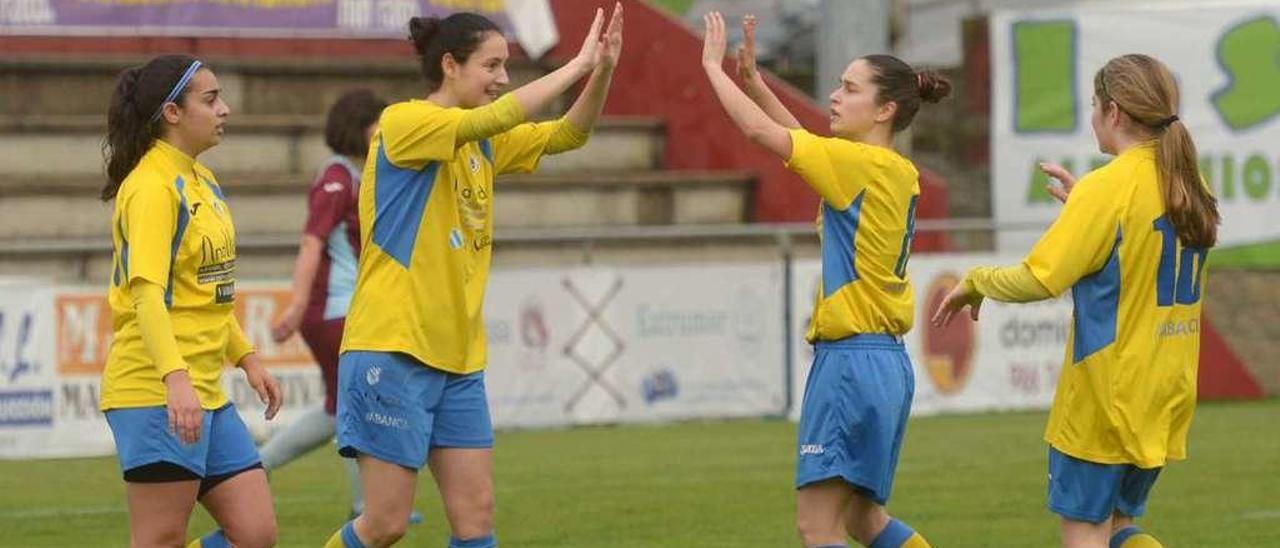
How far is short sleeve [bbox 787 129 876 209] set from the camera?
7.05 meters

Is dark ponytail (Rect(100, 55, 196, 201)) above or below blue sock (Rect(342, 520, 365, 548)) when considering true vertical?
above

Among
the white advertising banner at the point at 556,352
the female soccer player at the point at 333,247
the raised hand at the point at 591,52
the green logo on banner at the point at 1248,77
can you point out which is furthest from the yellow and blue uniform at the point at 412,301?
the green logo on banner at the point at 1248,77

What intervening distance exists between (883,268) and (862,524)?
33.7 inches

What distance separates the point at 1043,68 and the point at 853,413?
13.8 metres

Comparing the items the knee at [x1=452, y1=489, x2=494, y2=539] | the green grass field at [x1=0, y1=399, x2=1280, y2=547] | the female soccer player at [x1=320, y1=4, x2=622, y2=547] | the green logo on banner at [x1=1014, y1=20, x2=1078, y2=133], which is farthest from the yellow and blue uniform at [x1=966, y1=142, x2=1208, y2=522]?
the green logo on banner at [x1=1014, y1=20, x2=1078, y2=133]

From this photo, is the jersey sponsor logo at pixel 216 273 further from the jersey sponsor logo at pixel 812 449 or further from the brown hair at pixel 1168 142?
the brown hair at pixel 1168 142

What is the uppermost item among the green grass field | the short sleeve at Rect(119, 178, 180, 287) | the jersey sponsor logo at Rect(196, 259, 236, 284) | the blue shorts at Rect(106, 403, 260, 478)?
the short sleeve at Rect(119, 178, 180, 287)

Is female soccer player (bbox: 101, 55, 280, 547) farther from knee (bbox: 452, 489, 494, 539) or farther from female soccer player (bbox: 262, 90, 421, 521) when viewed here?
female soccer player (bbox: 262, 90, 421, 521)

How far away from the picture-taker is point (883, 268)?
7141mm

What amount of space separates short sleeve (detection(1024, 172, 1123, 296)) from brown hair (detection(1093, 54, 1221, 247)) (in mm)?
178

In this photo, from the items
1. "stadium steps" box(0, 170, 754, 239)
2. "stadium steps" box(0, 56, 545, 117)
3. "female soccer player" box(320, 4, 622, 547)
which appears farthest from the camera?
"stadium steps" box(0, 56, 545, 117)

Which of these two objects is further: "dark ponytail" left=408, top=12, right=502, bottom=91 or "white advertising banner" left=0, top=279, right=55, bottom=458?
"white advertising banner" left=0, top=279, right=55, bottom=458

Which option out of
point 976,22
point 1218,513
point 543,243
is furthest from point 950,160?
point 1218,513

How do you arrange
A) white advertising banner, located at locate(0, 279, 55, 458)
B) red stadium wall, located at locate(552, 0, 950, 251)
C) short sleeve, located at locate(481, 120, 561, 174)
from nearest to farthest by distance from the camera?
Answer: short sleeve, located at locate(481, 120, 561, 174)
white advertising banner, located at locate(0, 279, 55, 458)
red stadium wall, located at locate(552, 0, 950, 251)
